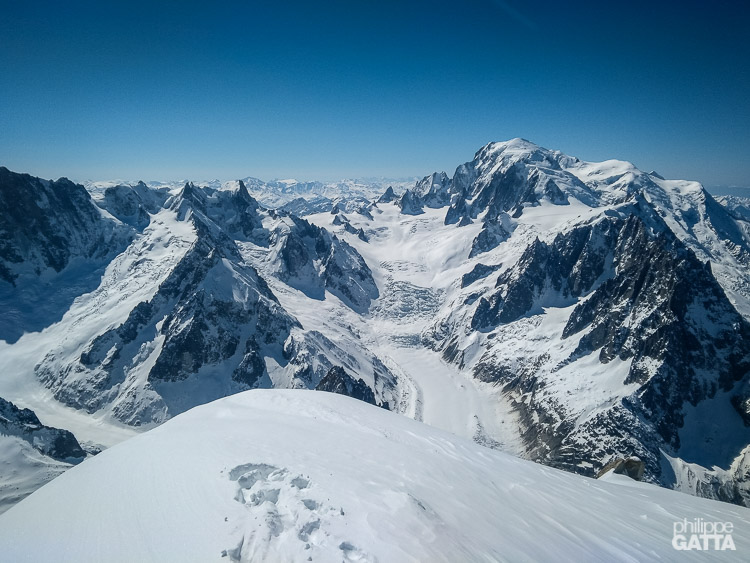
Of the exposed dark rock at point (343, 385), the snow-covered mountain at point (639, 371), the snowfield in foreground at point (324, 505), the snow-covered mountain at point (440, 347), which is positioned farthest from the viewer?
the exposed dark rock at point (343, 385)

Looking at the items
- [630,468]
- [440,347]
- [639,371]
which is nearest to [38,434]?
[630,468]

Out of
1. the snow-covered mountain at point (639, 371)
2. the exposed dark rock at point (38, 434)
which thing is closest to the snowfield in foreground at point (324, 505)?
the exposed dark rock at point (38, 434)

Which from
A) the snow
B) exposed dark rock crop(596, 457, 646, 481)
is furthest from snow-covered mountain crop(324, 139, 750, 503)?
the snow

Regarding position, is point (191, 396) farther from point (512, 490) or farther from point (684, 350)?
point (684, 350)

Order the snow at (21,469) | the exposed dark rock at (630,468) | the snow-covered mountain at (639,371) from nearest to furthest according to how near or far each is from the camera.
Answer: the exposed dark rock at (630,468)
the snow at (21,469)
the snow-covered mountain at (639,371)

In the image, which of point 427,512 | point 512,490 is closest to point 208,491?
point 427,512

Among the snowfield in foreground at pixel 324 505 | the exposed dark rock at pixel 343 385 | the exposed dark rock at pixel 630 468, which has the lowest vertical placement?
the exposed dark rock at pixel 343 385

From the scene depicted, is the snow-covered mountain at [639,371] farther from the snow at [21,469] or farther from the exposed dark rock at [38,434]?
the exposed dark rock at [38,434]

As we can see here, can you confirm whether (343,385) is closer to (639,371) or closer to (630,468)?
(630,468)
